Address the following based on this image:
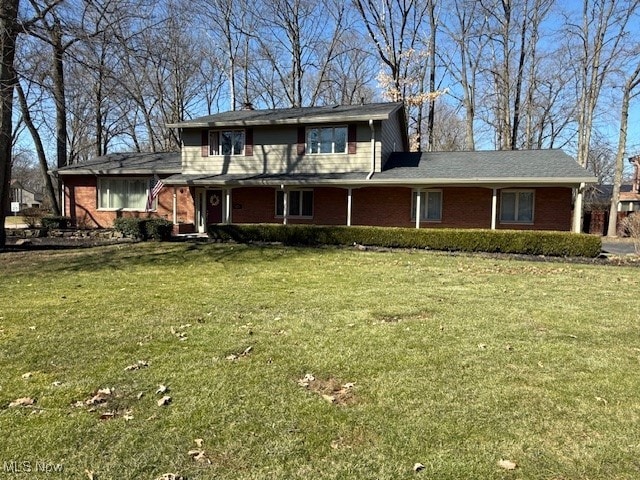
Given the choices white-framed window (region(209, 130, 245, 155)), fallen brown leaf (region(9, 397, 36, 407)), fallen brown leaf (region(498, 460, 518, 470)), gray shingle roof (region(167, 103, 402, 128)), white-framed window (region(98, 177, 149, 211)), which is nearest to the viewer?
fallen brown leaf (region(498, 460, 518, 470))

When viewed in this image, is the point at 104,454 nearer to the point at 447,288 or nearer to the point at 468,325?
the point at 468,325

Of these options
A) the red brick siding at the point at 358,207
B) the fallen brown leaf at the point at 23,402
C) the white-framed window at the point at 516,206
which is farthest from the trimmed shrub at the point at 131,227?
the fallen brown leaf at the point at 23,402

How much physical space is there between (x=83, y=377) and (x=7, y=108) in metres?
12.7

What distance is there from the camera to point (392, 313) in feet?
21.2

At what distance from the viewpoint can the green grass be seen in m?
2.84

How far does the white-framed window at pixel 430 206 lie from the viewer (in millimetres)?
18891

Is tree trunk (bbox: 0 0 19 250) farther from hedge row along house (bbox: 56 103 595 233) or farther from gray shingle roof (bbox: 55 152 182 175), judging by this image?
gray shingle roof (bbox: 55 152 182 175)

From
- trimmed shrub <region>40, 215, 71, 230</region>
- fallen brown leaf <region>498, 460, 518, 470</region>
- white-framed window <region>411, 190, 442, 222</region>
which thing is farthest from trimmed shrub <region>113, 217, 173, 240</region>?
fallen brown leaf <region>498, 460, 518, 470</region>

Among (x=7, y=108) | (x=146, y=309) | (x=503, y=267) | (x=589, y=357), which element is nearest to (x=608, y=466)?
(x=589, y=357)

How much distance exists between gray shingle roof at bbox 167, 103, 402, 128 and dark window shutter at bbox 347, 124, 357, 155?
20.3 inches

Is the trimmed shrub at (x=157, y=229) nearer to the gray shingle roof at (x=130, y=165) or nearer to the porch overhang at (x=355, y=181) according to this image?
the porch overhang at (x=355, y=181)

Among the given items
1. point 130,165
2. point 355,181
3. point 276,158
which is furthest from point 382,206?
point 130,165

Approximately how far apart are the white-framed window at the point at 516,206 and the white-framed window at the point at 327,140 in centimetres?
681

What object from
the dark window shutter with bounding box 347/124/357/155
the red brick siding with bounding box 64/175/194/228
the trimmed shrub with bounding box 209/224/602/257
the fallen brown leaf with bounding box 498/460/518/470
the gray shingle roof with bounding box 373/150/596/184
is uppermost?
the dark window shutter with bounding box 347/124/357/155
